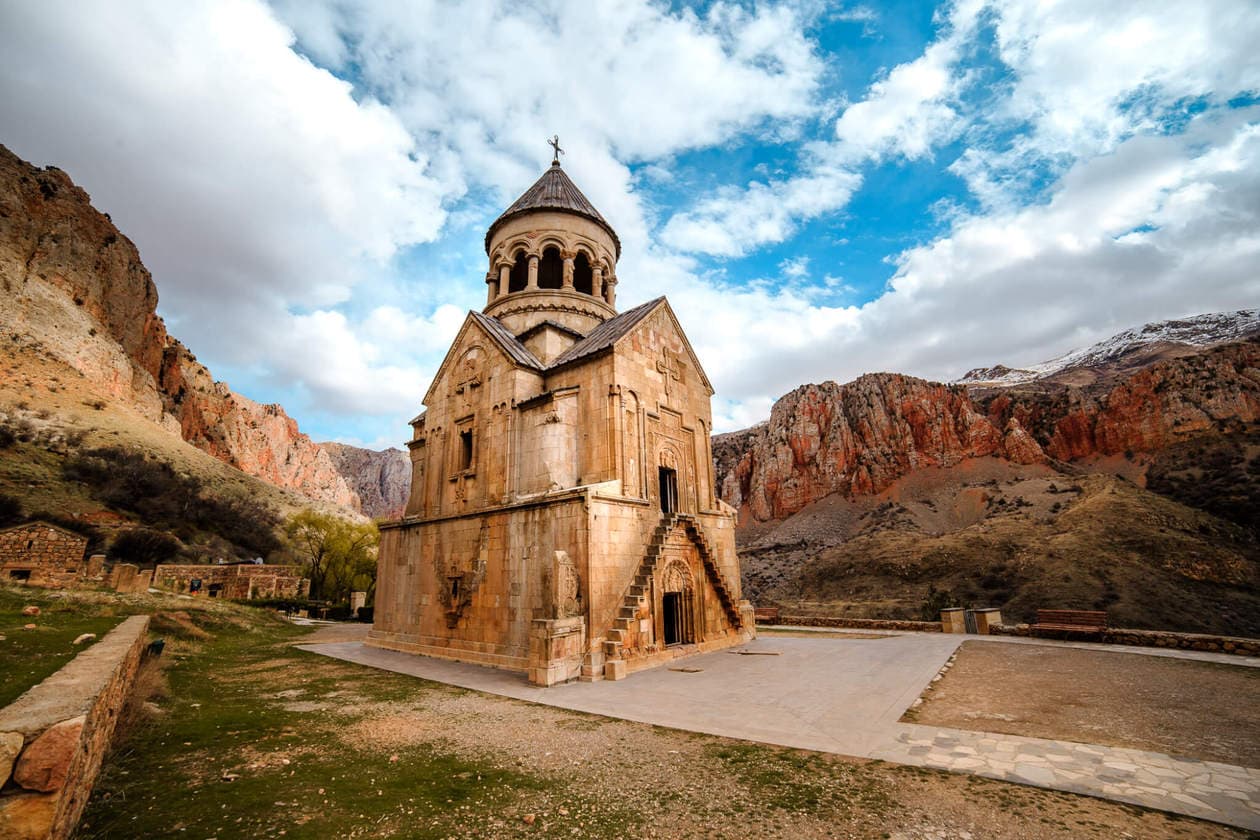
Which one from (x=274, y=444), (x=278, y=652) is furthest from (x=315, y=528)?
(x=274, y=444)

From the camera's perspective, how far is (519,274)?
20.2 meters

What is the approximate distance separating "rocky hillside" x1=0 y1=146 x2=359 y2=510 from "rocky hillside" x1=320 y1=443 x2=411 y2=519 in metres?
82.5

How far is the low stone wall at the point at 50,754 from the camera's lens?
3.00 meters

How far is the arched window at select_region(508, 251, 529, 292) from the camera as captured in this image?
65.5 feet

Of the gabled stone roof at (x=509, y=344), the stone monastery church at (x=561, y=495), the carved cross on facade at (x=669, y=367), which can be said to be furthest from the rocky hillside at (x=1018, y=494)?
the gabled stone roof at (x=509, y=344)

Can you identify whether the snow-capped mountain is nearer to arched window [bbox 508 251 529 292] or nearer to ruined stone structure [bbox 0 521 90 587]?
arched window [bbox 508 251 529 292]

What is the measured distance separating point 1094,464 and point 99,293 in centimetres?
10180

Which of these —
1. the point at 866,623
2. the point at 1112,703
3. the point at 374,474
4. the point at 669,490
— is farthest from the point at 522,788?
the point at 374,474

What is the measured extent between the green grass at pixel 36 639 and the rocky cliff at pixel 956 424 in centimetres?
6489

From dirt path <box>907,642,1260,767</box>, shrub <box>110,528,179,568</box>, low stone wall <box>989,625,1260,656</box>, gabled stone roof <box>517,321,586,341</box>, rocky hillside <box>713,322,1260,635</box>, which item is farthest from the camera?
rocky hillside <box>713,322,1260,635</box>

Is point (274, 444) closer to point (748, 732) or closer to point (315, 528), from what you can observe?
point (315, 528)

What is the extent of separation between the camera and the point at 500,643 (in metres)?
12.8

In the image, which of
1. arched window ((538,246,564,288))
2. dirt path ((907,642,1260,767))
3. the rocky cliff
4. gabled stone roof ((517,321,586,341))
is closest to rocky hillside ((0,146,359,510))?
arched window ((538,246,564,288))

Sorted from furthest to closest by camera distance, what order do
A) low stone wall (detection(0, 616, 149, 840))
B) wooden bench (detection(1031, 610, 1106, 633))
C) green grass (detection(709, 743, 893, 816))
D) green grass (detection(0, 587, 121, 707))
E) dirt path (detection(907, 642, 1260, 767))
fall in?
wooden bench (detection(1031, 610, 1106, 633))
dirt path (detection(907, 642, 1260, 767))
green grass (detection(0, 587, 121, 707))
green grass (detection(709, 743, 893, 816))
low stone wall (detection(0, 616, 149, 840))
